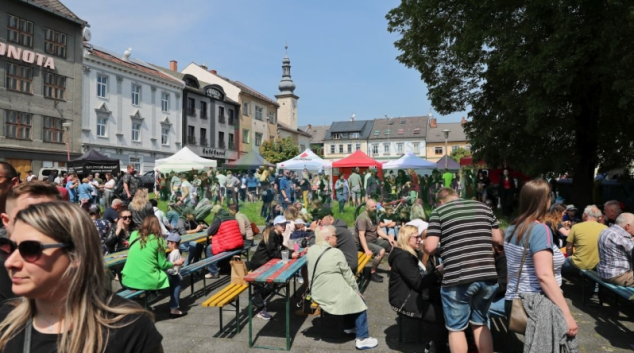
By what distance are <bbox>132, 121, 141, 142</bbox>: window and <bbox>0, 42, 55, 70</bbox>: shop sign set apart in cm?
820

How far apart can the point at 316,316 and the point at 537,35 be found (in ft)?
Result: 34.5

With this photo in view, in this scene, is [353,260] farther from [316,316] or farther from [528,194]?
[528,194]

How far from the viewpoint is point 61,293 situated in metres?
1.54

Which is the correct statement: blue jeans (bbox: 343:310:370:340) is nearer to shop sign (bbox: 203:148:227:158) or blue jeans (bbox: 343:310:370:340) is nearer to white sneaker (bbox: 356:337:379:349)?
white sneaker (bbox: 356:337:379:349)

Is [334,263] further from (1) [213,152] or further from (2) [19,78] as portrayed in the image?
(1) [213,152]

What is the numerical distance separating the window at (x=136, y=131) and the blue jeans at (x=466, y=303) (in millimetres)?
36796

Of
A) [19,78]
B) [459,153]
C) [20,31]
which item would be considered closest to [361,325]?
[19,78]

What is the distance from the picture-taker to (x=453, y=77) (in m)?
16.6

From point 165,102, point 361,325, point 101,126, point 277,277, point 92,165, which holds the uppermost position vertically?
point 165,102

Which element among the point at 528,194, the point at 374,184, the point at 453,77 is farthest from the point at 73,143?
the point at 528,194

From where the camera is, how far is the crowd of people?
4.99 feet

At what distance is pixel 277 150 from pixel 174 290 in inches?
1871

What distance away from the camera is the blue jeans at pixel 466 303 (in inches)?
151

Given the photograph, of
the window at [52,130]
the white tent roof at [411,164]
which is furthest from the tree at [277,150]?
the white tent roof at [411,164]
